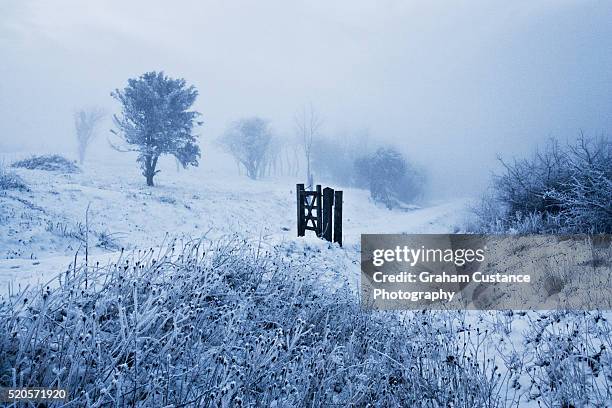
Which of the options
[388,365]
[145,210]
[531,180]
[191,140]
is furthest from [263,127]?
[388,365]

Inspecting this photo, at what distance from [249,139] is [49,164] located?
24559 millimetres

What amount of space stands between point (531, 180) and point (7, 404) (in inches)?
567

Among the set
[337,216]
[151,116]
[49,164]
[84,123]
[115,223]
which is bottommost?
[337,216]

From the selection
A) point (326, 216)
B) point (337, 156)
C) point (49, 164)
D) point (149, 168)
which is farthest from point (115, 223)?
point (337, 156)

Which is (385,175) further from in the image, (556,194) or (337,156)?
(556,194)

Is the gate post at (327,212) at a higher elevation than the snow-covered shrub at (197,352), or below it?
higher

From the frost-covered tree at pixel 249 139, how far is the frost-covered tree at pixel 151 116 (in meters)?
22.5

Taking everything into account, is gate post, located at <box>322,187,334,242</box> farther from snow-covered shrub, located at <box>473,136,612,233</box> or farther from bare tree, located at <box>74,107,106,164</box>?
bare tree, located at <box>74,107,106,164</box>

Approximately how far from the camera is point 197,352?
317 centimetres

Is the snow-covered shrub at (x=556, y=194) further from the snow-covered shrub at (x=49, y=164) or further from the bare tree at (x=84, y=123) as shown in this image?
the bare tree at (x=84, y=123)

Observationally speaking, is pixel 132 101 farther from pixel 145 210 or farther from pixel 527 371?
pixel 527 371

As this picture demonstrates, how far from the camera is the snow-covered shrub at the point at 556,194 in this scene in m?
8.77

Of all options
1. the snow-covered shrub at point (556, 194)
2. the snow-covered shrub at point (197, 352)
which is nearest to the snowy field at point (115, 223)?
the snow-covered shrub at point (197, 352)

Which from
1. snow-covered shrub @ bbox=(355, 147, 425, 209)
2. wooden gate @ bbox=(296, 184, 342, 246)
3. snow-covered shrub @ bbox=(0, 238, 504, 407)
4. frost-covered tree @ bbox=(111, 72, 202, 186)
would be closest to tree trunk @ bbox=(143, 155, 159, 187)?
frost-covered tree @ bbox=(111, 72, 202, 186)
